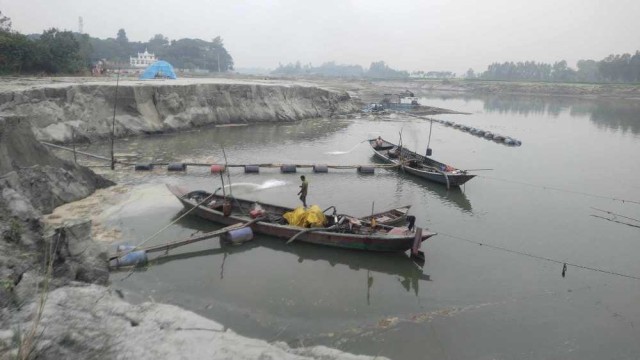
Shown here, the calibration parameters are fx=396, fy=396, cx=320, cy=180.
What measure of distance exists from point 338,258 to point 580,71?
17978 centimetres

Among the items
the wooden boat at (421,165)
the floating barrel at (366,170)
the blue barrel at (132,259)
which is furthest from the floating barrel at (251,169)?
the blue barrel at (132,259)

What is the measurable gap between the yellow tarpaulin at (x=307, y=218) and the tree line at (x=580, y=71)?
139m

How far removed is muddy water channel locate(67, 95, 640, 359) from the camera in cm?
1113

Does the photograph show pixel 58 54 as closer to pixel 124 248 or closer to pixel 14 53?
pixel 14 53

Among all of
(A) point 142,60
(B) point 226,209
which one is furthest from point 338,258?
(A) point 142,60

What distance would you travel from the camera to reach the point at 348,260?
15.3 metres

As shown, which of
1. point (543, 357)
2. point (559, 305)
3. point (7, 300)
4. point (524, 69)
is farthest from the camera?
point (524, 69)

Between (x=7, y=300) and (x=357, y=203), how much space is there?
1609 centimetres

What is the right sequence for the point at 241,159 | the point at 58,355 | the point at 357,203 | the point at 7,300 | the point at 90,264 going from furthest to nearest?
the point at 241,159
the point at 357,203
the point at 90,264
the point at 7,300
the point at 58,355

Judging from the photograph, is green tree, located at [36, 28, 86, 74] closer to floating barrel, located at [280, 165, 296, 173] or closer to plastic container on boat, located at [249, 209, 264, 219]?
floating barrel, located at [280, 165, 296, 173]

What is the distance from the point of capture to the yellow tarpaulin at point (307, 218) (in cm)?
1600

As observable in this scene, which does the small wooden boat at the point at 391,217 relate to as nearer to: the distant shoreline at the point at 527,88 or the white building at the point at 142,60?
the white building at the point at 142,60

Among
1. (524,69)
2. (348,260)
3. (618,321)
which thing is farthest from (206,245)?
(524,69)

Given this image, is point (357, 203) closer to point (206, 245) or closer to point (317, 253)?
point (317, 253)
